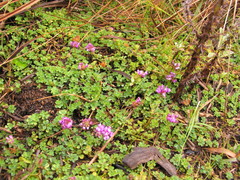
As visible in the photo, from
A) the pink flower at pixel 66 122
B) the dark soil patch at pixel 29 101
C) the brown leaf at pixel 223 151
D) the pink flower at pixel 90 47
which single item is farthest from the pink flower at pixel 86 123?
the brown leaf at pixel 223 151

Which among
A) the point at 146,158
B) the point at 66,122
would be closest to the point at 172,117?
the point at 146,158

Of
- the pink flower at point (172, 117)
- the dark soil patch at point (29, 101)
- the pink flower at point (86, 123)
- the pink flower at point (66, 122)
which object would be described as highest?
the dark soil patch at point (29, 101)

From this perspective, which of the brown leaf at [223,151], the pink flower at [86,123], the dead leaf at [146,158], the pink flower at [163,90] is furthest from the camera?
the pink flower at [163,90]

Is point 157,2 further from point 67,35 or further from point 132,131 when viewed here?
point 132,131

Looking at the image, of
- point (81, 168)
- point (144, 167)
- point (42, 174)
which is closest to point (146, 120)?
point (144, 167)

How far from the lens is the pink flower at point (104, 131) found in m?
2.60

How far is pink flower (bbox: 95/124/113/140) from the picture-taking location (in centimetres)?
260

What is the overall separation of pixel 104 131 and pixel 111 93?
0.48 m

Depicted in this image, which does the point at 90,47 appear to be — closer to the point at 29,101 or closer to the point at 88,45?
the point at 88,45

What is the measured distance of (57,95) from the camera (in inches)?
108

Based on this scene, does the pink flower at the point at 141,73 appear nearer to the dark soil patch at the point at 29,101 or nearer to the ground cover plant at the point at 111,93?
the ground cover plant at the point at 111,93

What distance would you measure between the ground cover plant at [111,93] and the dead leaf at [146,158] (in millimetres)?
53

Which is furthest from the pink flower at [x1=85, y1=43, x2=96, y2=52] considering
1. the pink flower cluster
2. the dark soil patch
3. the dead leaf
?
the dead leaf

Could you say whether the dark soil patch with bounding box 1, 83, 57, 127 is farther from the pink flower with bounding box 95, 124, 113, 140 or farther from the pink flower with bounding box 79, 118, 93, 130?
the pink flower with bounding box 95, 124, 113, 140
